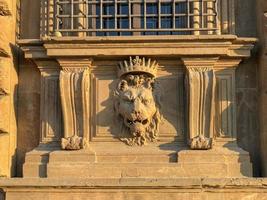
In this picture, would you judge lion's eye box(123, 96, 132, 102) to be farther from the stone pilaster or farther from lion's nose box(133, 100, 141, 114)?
the stone pilaster

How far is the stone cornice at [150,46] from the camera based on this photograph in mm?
7293

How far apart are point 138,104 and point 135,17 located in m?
0.94

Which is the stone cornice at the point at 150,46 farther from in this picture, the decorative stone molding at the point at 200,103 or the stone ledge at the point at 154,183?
the stone ledge at the point at 154,183

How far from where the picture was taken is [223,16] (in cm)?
762

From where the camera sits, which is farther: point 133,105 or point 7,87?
point 7,87

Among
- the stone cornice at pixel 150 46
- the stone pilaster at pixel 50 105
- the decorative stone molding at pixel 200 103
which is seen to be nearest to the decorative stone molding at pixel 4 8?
the stone cornice at pixel 150 46

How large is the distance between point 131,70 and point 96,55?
359 mm

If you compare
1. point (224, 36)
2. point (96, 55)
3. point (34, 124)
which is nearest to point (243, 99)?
point (224, 36)

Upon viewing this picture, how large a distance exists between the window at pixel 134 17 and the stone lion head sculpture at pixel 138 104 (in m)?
0.41

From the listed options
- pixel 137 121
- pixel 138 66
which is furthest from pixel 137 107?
pixel 138 66

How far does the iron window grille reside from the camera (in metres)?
7.48

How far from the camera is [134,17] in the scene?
301 inches

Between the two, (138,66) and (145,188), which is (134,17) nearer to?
(138,66)

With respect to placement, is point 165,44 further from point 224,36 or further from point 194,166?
point 194,166
